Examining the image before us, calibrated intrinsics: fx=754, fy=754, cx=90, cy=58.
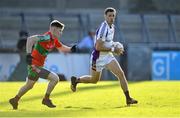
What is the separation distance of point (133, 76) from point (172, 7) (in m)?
10.8

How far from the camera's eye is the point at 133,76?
27391mm

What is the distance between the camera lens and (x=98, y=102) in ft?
52.6

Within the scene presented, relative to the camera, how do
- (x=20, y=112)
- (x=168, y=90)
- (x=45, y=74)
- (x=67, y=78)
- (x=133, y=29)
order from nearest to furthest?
(x=20, y=112)
(x=45, y=74)
(x=168, y=90)
(x=67, y=78)
(x=133, y=29)

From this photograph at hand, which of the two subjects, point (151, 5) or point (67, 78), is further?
point (151, 5)

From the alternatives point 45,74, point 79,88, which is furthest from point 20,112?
point 79,88

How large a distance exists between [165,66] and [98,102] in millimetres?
11741

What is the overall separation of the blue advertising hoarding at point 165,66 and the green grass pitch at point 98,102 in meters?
6.42

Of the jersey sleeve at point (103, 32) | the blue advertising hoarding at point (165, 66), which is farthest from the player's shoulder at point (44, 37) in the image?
the blue advertising hoarding at point (165, 66)

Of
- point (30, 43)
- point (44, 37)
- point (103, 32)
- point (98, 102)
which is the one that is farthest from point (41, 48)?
point (98, 102)

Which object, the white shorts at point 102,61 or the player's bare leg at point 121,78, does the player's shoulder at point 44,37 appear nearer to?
the white shorts at point 102,61

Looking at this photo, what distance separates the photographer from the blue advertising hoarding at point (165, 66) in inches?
1078

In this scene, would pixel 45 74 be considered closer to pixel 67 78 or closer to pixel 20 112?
pixel 20 112

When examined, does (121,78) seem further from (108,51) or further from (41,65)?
(41,65)

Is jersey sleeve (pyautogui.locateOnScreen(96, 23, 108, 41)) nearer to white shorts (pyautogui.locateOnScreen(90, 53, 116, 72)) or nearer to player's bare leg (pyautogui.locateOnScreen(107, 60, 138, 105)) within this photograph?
white shorts (pyautogui.locateOnScreen(90, 53, 116, 72))
